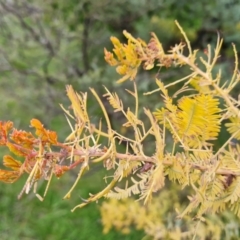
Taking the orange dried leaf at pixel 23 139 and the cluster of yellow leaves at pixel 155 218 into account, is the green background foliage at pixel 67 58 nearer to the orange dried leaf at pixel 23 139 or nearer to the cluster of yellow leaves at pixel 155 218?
the cluster of yellow leaves at pixel 155 218

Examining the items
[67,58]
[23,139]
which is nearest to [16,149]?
[23,139]

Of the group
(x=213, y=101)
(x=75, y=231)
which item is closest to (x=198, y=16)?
(x=213, y=101)

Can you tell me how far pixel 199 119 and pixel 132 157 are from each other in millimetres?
103

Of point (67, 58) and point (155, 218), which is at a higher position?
point (67, 58)

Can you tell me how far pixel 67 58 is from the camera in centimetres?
204

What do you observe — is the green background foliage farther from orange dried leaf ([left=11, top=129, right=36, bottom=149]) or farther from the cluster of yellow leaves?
orange dried leaf ([left=11, top=129, right=36, bottom=149])

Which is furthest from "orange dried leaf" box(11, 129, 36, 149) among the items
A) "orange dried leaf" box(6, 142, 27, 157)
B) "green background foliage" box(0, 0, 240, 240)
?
"green background foliage" box(0, 0, 240, 240)

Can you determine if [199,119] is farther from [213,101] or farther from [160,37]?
[160,37]

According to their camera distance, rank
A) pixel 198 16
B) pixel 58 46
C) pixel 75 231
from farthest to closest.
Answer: pixel 75 231
pixel 58 46
pixel 198 16

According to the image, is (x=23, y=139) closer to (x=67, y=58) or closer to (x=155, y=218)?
(x=155, y=218)

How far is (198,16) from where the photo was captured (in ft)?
4.95

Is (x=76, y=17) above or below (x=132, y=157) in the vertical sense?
above

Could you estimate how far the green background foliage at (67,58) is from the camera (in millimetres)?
1576

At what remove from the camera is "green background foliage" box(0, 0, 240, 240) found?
1.58 metres
